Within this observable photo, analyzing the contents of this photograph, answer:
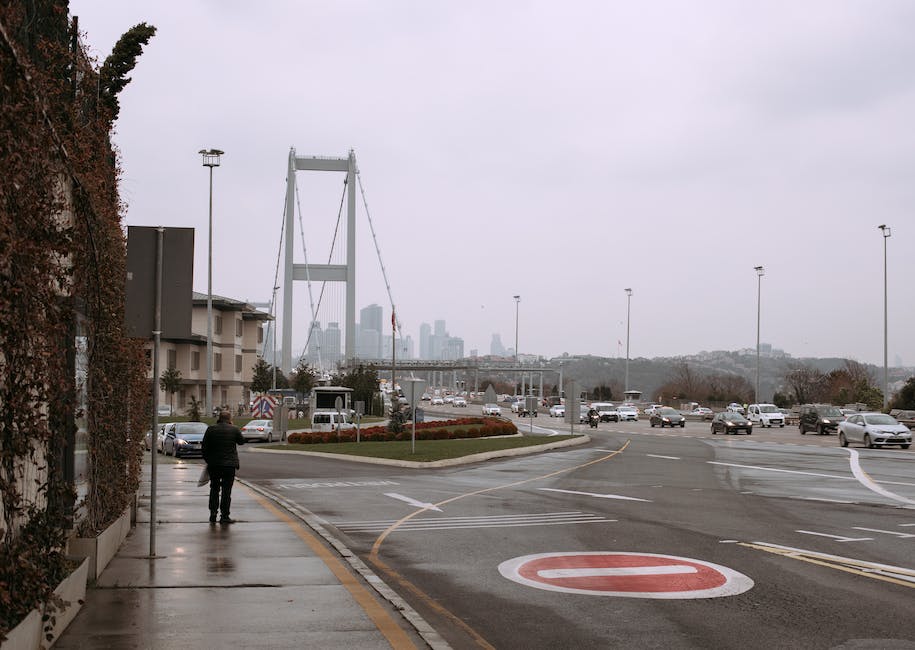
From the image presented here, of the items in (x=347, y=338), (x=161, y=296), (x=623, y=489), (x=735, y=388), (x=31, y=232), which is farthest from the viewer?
(x=735, y=388)

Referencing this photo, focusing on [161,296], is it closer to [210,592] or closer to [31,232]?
[210,592]

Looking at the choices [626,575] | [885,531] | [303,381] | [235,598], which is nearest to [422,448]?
[885,531]

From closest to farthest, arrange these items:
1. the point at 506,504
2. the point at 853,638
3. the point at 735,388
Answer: the point at 853,638 < the point at 506,504 < the point at 735,388

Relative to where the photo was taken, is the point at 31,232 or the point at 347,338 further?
the point at 347,338

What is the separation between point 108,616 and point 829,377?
4308 inches

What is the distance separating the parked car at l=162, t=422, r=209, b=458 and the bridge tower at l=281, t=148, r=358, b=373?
46198mm

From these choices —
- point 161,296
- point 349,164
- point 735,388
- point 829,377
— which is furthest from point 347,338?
point 161,296

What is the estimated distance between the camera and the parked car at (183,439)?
37250 millimetres

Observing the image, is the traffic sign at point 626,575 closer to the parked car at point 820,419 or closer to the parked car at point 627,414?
the parked car at point 820,419

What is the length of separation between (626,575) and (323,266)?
88.0m

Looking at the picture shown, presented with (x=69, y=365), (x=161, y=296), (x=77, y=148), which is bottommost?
(x=69, y=365)

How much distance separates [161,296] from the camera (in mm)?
10797

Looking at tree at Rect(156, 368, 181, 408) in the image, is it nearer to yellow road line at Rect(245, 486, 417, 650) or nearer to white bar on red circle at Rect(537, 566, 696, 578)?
yellow road line at Rect(245, 486, 417, 650)

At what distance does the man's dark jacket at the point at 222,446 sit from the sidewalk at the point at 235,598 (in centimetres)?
141
